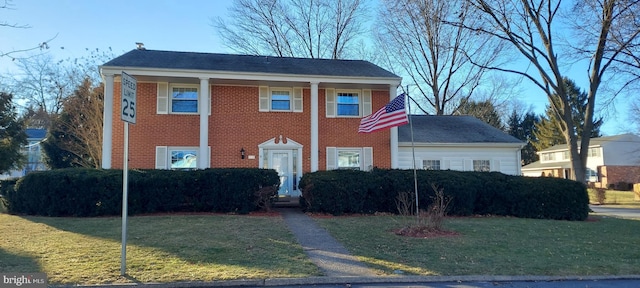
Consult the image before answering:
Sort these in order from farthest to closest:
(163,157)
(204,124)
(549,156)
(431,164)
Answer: (549,156), (431,164), (163,157), (204,124)

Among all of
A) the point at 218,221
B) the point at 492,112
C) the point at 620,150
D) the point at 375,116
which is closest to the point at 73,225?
the point at 218,221

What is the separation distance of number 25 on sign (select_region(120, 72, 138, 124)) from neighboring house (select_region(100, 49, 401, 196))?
33.1 ft

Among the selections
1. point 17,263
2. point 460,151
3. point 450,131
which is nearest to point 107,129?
point 17,263

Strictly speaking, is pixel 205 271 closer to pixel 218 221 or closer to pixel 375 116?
pixel 218 221

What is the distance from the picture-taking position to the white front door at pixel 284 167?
17.5m

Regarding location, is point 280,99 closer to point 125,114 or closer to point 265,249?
point 265,249

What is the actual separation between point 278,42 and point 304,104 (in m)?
16.6

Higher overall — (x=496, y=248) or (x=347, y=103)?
(x=347, y=103)

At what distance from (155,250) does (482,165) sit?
1659cm

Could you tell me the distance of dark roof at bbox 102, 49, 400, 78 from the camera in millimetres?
16750

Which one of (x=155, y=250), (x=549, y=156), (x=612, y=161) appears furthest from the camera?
(x=549, y=156)

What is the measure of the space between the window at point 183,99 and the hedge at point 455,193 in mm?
6741

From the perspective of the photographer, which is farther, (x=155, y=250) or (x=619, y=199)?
(x=619, y=199)

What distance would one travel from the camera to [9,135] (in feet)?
70.8
